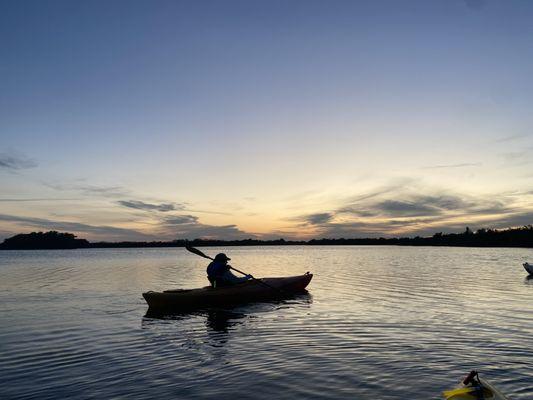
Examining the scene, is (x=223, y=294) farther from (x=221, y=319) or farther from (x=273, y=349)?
(x=273, y=349)

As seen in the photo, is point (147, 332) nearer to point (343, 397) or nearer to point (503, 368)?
point (343, 397)

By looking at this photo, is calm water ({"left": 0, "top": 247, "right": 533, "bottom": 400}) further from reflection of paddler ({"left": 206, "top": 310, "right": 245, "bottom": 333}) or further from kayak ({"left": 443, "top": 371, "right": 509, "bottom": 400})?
kayak ({"left": 443, "top": 371, "right": 509, "bottom": 400})

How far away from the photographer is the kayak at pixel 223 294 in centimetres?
1819

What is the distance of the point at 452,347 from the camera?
36.7ft

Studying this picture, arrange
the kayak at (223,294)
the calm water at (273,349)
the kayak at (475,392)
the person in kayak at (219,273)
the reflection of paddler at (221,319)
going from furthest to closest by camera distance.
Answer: the person in kayak at (219,273), the kayak at (223,294), the reflection of paddler at (221,319), the calm water at (273,349), the kayak at (475,392)

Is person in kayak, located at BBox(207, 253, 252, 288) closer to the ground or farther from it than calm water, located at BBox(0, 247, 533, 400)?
farther from it

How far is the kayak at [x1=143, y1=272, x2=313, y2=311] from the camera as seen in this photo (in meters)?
18.2

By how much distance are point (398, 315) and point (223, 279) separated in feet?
26.4

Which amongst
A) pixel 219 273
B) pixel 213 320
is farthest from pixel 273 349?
pixel 219 273

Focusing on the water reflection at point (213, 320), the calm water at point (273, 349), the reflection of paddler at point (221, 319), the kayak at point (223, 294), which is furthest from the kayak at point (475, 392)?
the kayak at point (223, 294)

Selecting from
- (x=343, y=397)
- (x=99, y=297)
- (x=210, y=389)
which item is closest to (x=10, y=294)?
(x=99, y=297)

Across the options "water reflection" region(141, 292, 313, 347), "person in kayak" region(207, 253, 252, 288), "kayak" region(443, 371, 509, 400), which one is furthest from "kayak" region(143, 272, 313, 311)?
"kayak" region(443, 371, 509, 400)

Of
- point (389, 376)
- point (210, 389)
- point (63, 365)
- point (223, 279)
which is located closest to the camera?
point (210, 389)

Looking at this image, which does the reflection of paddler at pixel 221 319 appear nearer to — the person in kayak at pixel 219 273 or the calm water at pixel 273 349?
the calm water at pixel 273 349
